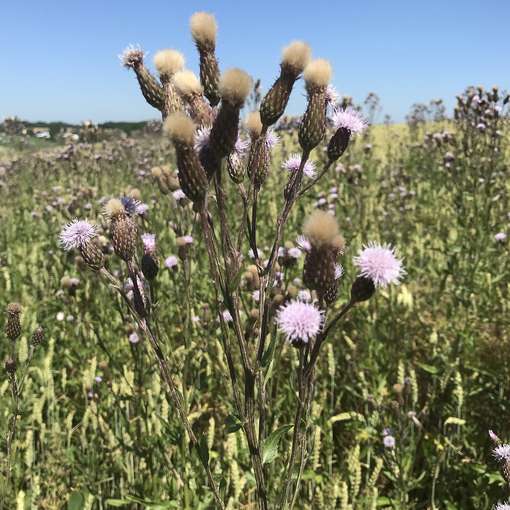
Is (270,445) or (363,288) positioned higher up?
(363,288)

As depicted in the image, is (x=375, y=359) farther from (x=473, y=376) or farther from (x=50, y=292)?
(x=50, y=292)

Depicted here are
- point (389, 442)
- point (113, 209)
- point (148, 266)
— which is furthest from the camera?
point (389, 442)

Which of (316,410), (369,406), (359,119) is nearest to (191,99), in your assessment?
(359,119)

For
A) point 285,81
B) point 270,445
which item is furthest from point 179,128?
point 270,445

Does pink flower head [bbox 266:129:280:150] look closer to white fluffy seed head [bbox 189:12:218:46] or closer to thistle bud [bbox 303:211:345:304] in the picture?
white fluffy seed head [bbox 189:12:218:46]

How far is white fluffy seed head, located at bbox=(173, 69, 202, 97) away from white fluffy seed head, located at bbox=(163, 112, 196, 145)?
263 mm

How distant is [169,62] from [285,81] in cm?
43

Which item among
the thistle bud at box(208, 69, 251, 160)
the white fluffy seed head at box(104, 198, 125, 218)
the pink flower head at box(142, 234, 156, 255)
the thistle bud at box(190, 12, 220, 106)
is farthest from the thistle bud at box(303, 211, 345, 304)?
the pink flower head at box(142, 234, 156, 255)

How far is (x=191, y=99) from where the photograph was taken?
1526mm

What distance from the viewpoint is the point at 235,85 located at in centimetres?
129

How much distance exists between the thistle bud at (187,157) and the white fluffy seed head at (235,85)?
0.42ft

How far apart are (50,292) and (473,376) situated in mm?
3742

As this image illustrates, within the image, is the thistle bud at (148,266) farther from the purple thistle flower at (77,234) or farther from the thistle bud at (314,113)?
the thistle bud at (314,113)

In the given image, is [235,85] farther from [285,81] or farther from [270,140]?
[270,140]
